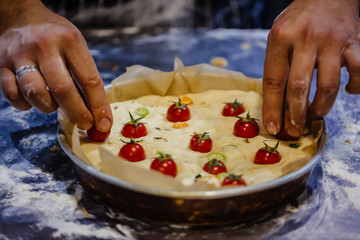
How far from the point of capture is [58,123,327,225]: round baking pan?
1432mm

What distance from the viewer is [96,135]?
6.75 ft

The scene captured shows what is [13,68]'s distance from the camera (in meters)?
1.80

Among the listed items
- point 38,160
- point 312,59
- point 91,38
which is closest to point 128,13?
point 91,38

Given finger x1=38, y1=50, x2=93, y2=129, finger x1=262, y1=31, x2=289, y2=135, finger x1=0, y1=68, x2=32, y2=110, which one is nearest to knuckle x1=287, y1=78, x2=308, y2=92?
finger x1=262, y1=31, x2=289, y2=135

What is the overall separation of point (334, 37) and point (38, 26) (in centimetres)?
141

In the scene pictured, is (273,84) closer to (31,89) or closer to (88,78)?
(88,78)

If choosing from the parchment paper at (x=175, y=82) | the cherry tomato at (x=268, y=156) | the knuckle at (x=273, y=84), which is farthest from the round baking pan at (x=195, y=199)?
the parchment paper at (x=175, y=82)

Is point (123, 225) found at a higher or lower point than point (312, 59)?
lower

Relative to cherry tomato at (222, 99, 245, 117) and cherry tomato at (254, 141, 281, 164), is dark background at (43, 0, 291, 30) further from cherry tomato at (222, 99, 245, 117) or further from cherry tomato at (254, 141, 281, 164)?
cherry tomato at (254, 141, 281, 164)

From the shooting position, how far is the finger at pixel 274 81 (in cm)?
183

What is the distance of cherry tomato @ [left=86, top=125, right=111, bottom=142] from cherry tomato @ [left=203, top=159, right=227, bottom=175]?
63cm

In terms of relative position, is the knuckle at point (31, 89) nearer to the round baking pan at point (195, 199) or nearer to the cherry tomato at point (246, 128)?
the round baking pan at point (195, 199)

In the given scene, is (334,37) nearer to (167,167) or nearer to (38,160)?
(167,167)

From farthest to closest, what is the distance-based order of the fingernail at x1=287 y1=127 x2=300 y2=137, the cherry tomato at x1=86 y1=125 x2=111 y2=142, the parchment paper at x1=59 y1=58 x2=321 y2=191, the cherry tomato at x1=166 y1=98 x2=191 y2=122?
1. the parchment paper at x1=59 y1=58 x2=321 y2=191
2. the cherry tomato at x1=166 y1=98 x2=191 y2=122
3. the cherry tomato at x1=86 y1=125 x2=111 y2=142
4. the fingernail at x1=287 y1=127 x2=300 y2=137
